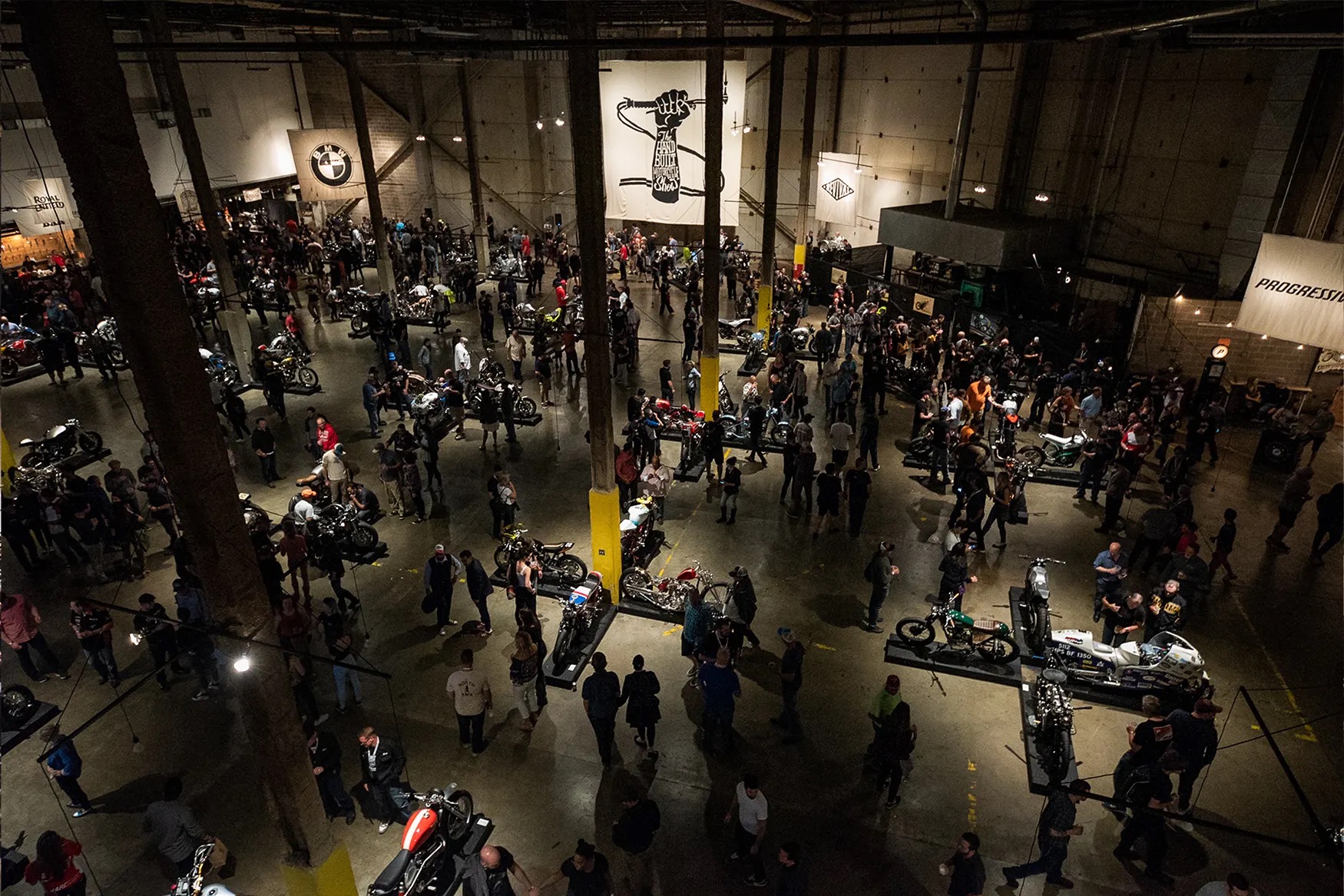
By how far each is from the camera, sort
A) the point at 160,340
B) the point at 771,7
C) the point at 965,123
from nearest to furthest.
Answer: the point at 160,340 → the point at 771,7 → the point at 965,123

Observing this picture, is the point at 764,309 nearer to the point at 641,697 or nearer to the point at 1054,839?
the point at 641,697

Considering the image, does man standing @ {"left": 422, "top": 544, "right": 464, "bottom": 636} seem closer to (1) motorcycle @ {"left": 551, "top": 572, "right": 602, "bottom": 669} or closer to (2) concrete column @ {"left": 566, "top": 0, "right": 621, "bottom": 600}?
(1) motorcycle @ {"left": 551, "top": 572, "right": 602, "bottom": 669}

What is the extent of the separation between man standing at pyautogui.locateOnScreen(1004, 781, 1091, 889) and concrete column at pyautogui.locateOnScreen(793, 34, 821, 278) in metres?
18.8

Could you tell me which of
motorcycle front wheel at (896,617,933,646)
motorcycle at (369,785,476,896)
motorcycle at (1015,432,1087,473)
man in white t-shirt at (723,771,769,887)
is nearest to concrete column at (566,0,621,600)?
motorcycle front wheel at (896,617,933,646)

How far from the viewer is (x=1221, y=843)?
748 centimetres

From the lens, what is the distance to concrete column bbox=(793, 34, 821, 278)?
71.3 ft

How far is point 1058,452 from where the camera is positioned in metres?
14.6

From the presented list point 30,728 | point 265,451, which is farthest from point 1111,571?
point 265,451

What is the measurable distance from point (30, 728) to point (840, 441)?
464 inches

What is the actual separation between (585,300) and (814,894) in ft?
22.4

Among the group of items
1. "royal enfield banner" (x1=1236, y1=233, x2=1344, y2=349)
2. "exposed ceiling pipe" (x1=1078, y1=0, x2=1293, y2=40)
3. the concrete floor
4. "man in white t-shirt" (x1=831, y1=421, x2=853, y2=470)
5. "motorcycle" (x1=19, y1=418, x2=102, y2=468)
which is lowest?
the concrete floor

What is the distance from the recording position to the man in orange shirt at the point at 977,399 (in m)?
15.1

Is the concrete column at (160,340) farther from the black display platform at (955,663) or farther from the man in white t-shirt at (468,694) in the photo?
the black display platform at (955,663)

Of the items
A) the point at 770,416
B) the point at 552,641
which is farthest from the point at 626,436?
the point at 552,641
